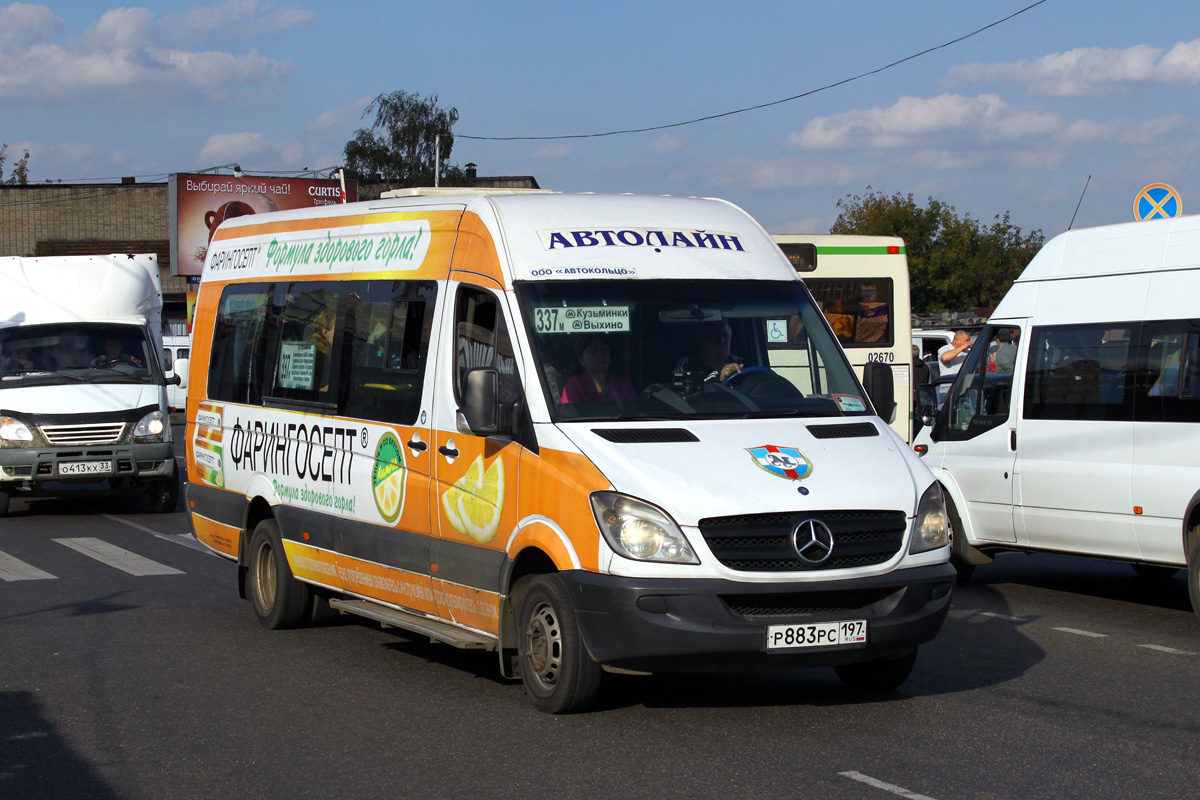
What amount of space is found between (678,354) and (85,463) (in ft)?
35.7

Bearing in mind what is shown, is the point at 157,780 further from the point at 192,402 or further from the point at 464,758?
the point at 192,402

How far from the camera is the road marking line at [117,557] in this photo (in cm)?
1207

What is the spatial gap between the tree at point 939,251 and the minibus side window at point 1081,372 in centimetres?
4392

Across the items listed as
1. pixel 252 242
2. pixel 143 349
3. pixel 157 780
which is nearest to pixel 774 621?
pixel 157 780

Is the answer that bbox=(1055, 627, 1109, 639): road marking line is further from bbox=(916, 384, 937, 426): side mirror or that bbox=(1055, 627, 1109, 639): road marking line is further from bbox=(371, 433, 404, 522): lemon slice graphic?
bbox=(371, 433, 404, 522): lemon slice graphic

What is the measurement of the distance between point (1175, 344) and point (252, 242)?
6.36m

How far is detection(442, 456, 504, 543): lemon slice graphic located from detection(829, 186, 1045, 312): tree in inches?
1886

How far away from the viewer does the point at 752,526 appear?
610 cm

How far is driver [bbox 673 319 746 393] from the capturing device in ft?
22.9

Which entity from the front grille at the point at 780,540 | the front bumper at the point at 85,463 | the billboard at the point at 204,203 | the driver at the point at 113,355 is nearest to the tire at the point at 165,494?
the front bumper at the point at 85,463

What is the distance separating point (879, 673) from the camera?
7.09 meters

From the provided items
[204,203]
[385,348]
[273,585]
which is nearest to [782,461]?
[385,348]

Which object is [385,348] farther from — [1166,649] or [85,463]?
[85,463]

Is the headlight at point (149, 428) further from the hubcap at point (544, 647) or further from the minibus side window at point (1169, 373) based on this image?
the minibus side window at point (1169, 373)
